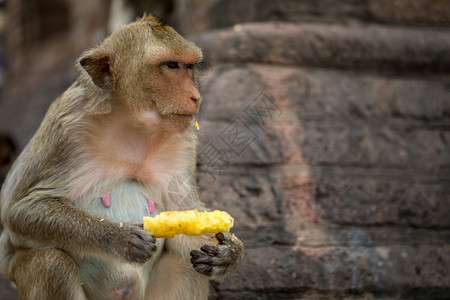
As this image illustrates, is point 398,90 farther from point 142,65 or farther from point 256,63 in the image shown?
point 142,65

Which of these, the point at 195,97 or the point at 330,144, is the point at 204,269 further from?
the point at 330,144

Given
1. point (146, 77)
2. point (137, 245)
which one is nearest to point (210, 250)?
point (137, 245)

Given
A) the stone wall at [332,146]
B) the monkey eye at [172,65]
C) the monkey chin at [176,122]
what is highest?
the monkey eye at [172,65]

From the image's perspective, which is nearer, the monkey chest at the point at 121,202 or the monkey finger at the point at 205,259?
the monkey finger at the point at 205,259

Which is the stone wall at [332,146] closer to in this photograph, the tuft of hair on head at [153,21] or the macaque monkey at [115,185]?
the macaque monkey at [115,185]

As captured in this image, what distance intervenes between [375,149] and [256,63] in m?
1.25

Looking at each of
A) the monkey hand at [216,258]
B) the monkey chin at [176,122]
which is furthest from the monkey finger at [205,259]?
the monkey chin at [176,122]

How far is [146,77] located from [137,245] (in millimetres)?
925

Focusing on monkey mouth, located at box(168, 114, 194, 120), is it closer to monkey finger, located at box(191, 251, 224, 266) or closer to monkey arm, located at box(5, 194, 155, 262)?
monkey arm, located at box(5, 194, 155, 262)

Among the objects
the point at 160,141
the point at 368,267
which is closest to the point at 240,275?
the point at 368,267

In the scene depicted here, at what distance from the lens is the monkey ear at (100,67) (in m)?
3.62

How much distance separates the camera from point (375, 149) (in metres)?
5.21

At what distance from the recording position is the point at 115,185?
372cm

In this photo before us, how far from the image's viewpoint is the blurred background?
4.66m
